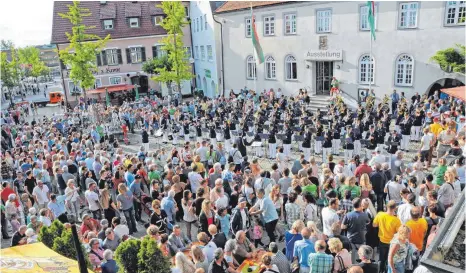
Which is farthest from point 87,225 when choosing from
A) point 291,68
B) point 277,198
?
point 291,68

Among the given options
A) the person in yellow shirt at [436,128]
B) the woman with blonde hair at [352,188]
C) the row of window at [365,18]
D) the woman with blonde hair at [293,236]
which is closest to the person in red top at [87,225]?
the woman with blonde hair at [293,236]

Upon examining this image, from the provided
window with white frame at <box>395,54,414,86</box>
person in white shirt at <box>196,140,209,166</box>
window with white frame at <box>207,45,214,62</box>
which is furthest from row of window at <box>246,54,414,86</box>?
person in white shirt at <box>196,140,209,166</box>

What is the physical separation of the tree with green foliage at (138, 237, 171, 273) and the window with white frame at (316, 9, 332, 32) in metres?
21.9

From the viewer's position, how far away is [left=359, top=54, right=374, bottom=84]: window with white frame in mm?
24344

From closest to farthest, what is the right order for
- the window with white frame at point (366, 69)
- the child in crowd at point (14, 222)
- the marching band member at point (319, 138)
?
the child in crowd at point (14, 222), the marching band member at point (319, 138), the window with white frame at point (366, 69)

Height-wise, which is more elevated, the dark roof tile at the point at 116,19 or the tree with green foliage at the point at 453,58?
the dark roof tile at the point at 116,19

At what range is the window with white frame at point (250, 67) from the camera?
30609mm

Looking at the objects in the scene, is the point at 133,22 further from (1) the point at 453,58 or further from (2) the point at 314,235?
(2) the point at 314,235

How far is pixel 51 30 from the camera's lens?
118 feet

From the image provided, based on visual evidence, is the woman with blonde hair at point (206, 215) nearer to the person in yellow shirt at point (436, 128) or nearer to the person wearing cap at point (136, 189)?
the person wearing cap at point (136, 189)

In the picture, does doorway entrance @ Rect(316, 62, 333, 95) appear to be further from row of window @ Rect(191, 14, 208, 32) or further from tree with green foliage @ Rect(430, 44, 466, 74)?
row of window @ Rect(191, 14, 208, 32)

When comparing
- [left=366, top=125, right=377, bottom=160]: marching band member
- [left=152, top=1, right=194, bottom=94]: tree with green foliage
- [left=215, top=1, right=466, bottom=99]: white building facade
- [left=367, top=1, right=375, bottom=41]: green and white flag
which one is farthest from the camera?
[left=152, top=1, right=194, bottom=94]: tree with green foliage

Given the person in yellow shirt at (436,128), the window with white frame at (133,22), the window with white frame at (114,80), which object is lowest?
the person in yellow shirt at (436,128)

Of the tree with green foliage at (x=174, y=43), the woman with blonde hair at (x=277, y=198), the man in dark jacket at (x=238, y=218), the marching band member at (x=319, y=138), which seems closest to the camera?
the man in dark jacket at (x=238, y=218)
